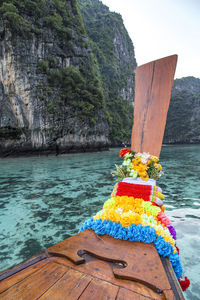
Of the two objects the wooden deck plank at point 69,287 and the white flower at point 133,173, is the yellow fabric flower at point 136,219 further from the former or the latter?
the white flower at point 133,173

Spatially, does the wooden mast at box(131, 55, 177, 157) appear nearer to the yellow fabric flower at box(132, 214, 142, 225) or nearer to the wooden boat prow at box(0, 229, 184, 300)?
the yellow fabric flower at box(132, 214, 142, 225)

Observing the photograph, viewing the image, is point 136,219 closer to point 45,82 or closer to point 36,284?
point 36,284

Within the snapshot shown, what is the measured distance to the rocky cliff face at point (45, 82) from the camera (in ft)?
66.2

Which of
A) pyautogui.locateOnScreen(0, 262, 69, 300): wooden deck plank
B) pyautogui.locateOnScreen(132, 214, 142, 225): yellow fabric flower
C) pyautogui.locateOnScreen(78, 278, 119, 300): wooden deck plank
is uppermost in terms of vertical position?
pyautogui.locateOnScreen(132, 214, 142, 225): yellow fabric flower

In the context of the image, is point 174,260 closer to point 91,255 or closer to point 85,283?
point 91,255

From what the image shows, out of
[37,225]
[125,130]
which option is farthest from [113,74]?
[37,225]

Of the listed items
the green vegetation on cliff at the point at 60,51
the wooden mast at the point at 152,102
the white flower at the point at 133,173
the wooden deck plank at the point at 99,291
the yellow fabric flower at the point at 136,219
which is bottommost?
the wooden deck plank at the point at 99,291

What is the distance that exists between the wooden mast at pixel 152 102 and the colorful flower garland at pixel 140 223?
1449mm

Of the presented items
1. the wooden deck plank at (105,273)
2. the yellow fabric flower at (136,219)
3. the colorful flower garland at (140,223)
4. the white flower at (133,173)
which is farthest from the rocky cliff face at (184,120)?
the wooden deck plank at (105,273)

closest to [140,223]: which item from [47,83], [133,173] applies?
Answer: [133,173]

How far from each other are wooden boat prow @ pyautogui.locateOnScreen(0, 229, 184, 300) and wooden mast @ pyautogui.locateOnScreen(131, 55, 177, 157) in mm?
2592

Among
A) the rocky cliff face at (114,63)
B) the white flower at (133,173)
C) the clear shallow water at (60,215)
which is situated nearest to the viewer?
the clear shallow water at (60,215)

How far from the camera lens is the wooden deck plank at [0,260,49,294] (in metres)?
1.18

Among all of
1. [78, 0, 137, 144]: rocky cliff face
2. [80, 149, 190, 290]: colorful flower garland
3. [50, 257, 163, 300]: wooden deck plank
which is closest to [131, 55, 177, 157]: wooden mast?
[80, 149, 190, 290]: colorful flower garland
